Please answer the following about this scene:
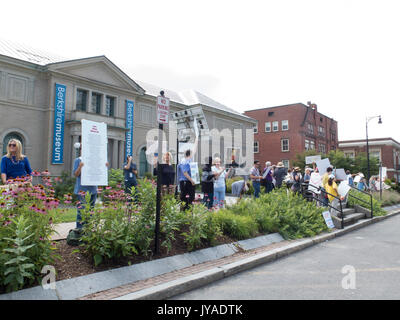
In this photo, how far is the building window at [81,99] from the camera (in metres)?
22.7

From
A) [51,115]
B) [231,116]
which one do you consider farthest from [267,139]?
[51,115]

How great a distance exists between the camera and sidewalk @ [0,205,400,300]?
→ 3.60 m

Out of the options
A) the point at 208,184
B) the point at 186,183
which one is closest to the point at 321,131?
the point at 208,184

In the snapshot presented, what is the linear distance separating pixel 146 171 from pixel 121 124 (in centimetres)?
531

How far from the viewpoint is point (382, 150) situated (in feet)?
192

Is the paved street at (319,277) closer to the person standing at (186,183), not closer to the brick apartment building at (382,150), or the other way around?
the person standing at (186,183)

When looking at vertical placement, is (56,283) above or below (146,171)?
below

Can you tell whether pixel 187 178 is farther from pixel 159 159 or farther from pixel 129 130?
pixel 129 130

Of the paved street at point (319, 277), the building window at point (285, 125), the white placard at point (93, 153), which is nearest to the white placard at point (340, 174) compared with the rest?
the paved street at point (319, 277)

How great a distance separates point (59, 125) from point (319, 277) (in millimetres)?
20307

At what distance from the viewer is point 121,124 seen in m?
24.6

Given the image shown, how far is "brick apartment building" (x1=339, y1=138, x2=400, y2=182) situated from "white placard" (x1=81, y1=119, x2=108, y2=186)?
61.4 metres
